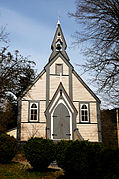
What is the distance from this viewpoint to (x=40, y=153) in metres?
10.8

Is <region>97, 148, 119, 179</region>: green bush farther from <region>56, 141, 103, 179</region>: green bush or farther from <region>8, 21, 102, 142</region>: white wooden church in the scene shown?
<region>8, 21, 102, 142</region>: white wooden church

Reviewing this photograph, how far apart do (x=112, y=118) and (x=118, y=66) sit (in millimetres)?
21496

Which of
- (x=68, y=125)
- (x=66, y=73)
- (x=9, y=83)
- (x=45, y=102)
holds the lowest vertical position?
(x=68, y=125)

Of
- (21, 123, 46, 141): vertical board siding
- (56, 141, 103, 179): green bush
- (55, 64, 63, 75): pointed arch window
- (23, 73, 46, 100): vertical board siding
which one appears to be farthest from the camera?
(55, 64, 63, 75): pointed arch window

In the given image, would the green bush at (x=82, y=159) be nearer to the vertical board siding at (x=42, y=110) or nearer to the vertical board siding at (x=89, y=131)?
the vertical board siding at (x=42, y=110)

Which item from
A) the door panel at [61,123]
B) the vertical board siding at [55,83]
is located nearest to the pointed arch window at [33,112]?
the door panel at [61,123]

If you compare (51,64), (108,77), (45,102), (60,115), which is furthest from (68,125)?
(108,77)

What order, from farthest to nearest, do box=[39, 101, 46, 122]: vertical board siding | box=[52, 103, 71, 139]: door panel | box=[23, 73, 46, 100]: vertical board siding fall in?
box=[23, 73, 46, 100]: vertical board siding
box=[39, 101, 46, 122]: vertical board siding
box=[52, 103, 71, 139]: door panel

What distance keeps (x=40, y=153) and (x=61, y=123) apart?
10.4 meters

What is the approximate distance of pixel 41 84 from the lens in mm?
22359

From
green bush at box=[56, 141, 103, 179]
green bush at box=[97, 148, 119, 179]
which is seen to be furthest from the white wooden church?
green bush at box=[97, 148, 119, 179]

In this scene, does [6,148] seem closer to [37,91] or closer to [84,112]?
[37,91]

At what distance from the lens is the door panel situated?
20.9 metres

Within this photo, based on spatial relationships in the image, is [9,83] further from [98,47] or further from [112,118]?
[112,118]
